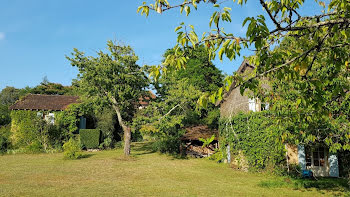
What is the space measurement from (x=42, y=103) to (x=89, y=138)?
23.4 ft

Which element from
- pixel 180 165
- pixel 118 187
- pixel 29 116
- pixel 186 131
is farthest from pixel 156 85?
pixel 29 116

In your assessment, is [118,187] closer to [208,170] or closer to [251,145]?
[208,170]

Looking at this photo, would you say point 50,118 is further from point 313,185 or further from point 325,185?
point 325,185

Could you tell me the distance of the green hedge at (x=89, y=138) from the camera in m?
28.6

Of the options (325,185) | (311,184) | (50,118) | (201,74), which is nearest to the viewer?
(325,185)

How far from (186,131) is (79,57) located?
485 inches

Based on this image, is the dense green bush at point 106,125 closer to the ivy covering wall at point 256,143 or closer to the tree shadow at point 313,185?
the ivy covering wall at point 256,143

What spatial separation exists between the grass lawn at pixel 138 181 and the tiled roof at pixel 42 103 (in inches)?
426

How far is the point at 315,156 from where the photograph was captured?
52.7ft

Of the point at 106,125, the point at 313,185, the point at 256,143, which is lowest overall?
the point at 313,185

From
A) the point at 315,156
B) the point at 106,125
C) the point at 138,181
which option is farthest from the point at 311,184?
the point at 106,125

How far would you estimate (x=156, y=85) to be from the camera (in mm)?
24125

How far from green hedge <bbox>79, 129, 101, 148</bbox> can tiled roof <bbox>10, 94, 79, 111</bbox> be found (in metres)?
4.10

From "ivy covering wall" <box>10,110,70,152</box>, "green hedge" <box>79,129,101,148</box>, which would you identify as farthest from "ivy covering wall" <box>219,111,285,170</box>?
"ivy covering wall" <box>10,110,70,152</box>
